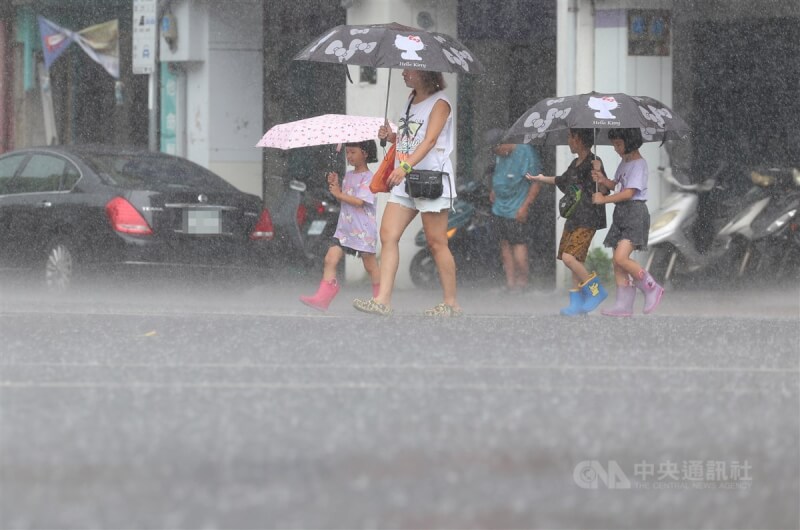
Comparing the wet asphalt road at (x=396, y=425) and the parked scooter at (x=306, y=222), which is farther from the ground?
the parked scooter at (x=306, y=222)

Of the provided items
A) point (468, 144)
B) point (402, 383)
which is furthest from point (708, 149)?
point (402, 383)

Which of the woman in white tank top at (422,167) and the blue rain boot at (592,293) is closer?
the woman in white tank top at (422,167)

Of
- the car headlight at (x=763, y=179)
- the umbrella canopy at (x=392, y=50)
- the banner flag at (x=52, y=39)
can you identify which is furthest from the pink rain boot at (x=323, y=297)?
the banner flag at (x=52, y=39)

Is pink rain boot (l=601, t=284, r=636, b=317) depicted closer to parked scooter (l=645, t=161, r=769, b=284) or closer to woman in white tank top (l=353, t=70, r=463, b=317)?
woman in white tank top (l=353, t=70, r=463, b=317)

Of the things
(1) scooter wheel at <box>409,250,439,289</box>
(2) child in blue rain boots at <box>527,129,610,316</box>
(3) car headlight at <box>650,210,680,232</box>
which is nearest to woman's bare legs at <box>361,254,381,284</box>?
(2) child in blue rain boots at <box>527,129,610,316</box>

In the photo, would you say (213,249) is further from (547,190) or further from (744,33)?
(744,33)

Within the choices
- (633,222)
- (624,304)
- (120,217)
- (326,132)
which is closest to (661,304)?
(624,304)

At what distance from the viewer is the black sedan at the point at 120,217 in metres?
13.5

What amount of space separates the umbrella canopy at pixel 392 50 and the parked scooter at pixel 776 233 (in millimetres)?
4248

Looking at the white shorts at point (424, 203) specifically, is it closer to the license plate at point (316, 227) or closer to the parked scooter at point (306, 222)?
the parked scooter at point (306, 222)

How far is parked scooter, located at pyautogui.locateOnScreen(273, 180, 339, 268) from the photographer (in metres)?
15.8

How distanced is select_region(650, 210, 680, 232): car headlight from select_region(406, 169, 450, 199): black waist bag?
4719mm

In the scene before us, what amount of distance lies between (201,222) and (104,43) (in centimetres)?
860
